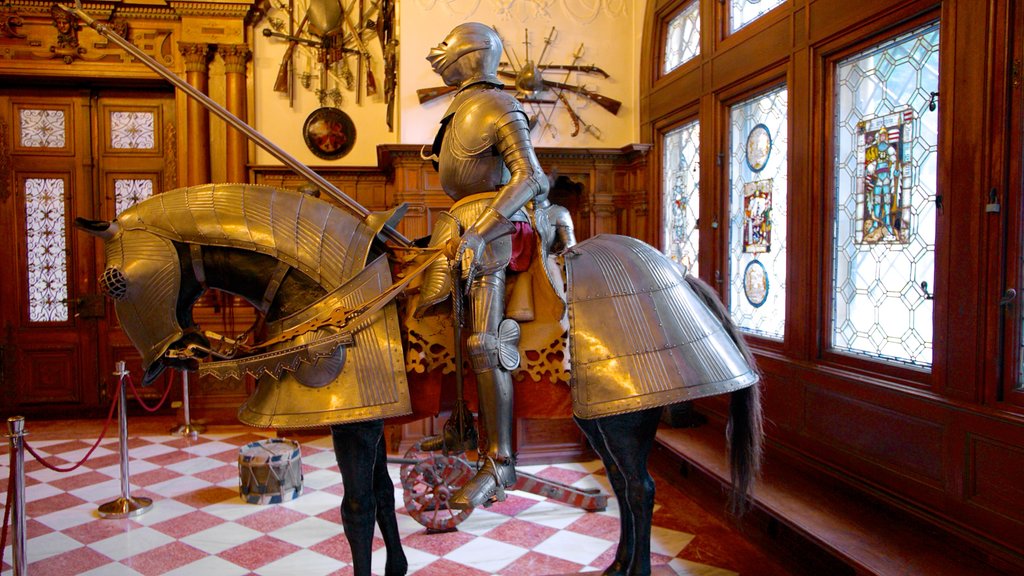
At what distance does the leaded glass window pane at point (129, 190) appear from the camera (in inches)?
234

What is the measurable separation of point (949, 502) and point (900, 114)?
1563 millimetres

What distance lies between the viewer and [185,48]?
566 centimetres

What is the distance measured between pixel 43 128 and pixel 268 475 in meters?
4.16

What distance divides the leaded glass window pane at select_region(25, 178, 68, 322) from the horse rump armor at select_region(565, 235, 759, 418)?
548 cm

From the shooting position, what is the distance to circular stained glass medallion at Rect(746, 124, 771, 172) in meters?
3.83

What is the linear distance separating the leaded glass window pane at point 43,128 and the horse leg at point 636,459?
5750 mm

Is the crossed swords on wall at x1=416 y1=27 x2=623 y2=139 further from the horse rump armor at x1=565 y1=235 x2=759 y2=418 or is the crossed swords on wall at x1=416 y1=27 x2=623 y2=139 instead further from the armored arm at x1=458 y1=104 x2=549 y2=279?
the horse rump armor at x1=565 y1=235 x2=759 y2=418

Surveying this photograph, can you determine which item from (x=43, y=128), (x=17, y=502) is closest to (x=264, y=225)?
(x=17, y=502)

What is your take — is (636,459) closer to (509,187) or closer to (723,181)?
(509,187)

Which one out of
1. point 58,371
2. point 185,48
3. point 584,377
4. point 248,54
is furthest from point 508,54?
point 58,371

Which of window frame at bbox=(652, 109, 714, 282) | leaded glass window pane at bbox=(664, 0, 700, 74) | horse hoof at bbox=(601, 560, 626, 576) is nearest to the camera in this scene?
horse hoof at bbox=(601, 560, 626, 576)

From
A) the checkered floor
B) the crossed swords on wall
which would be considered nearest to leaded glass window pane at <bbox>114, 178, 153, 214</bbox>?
the checkered floor

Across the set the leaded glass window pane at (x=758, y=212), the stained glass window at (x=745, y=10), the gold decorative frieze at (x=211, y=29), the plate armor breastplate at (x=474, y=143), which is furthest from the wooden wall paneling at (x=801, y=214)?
the gold decorative frieze at (x=211, y=29)

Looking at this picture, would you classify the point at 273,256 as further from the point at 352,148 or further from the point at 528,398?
the point at 352,148
